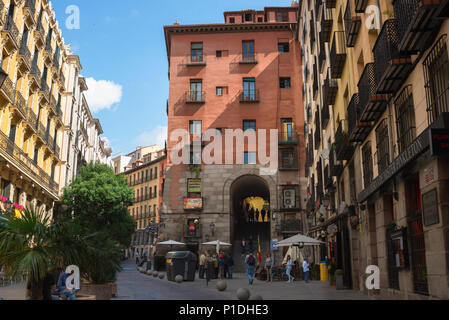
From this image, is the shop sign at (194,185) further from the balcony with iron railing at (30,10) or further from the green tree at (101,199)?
the balcony with iron railing at (30,10)

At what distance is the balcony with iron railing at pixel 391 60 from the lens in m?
10.5

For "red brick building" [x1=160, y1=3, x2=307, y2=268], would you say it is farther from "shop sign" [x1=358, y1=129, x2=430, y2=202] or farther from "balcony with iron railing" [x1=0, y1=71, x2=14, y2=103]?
"shop sign" [x1=358, y1=129, x2=430, y2=202]

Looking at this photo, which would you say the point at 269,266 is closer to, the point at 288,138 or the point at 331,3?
the point at 331,3

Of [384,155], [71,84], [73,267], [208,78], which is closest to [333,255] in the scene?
[384,155]

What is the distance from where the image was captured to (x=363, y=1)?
14.4 metres

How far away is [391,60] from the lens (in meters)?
10.5

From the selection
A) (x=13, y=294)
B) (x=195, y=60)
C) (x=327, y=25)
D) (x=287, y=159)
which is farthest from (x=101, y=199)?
(x=327, y=25)

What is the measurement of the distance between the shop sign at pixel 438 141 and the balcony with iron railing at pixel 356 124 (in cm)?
659

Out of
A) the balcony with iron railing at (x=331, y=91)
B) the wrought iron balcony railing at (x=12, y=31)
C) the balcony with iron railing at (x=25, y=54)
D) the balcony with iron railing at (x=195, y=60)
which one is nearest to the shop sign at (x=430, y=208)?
the balcony with iron railing at (x=331, y=91)

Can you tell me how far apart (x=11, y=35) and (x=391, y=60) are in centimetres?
2219

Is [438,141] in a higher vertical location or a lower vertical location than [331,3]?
lower
